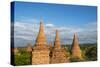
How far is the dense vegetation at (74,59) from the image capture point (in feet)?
9.99

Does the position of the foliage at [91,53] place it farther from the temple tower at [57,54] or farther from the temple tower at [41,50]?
the temple tower at [41,50]

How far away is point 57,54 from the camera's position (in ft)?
10.9

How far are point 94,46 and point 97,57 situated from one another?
0.67ft

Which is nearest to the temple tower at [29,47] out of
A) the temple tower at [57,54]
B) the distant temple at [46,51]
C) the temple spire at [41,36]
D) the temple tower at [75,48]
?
the distant temple at [46,51]

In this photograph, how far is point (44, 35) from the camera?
322 centimetres

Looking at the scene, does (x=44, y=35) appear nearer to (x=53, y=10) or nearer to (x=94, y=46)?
(x=53, y=10)

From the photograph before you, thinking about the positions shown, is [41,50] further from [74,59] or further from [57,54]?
[74,59]

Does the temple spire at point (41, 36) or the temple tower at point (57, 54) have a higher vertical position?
the temple spire at point (41, 36)

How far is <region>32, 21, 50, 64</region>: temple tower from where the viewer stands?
3.17 meters

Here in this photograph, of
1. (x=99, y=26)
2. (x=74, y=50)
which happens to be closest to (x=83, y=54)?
(x=74, y=50)

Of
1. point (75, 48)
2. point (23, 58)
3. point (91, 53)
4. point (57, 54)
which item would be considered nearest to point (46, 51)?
point (57, 54)

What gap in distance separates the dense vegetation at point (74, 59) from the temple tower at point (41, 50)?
11 centimetres

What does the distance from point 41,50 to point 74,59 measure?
609 millimetres

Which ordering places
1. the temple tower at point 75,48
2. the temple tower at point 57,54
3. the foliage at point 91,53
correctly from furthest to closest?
the foliage at point 91,53, the temple tower at point 75,48, the temple tower at point 57,54
